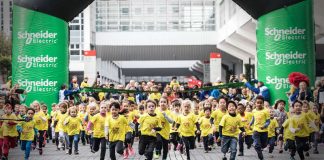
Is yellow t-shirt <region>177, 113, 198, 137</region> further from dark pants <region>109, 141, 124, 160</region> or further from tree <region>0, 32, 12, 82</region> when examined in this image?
tree <region>0, 32, 12, 82</region>

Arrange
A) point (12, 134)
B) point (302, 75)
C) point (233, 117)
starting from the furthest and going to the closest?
point (302, 75) < point (12, 134) < point (233, 117)

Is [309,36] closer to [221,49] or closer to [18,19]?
[18,19]

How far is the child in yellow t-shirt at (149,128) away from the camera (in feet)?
40.6

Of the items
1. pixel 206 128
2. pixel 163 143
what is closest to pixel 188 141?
pixel 163 143

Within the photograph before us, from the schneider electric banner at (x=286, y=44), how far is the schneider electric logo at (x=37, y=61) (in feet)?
23.3

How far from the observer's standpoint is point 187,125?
14648 mm

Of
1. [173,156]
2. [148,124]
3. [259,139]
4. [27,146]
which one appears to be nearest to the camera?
[148,124]

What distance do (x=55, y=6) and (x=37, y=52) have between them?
5.51ft

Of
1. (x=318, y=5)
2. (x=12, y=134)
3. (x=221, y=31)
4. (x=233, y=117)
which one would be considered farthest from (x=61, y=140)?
(x=221, y=31)

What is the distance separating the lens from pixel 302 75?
54.4ft

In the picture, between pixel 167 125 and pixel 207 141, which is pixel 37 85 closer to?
pixel 207 141

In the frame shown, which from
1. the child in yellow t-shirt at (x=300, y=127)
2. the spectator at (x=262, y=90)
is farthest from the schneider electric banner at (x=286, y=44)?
the child in yellow t-shirt at (x=300, y=127)

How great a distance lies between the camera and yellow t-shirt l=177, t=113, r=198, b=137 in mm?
14625

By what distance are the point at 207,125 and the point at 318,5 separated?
A: 1273 cm
